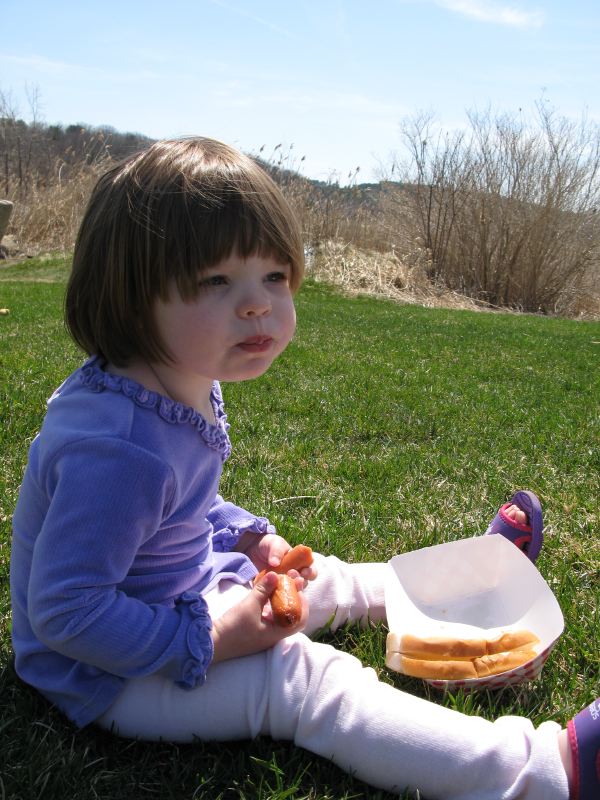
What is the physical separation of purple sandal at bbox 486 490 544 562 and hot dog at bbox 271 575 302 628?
2.74ft

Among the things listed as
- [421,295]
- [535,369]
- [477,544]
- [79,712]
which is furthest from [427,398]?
[421,295]

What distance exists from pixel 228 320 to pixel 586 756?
39.3 inches

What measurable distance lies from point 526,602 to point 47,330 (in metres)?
4.99

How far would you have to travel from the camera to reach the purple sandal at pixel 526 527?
202 cm

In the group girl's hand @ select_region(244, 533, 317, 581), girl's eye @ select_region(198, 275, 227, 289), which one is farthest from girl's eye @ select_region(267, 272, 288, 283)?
girl's hand @ select_region(244, 533, 317, 581)

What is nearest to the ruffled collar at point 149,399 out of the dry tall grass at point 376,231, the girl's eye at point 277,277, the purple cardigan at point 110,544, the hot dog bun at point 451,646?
the purple cardigan at point 110,544

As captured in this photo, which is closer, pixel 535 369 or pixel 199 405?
pixel 199 405

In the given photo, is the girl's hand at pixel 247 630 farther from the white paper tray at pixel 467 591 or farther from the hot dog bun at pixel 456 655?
the white paper tray at pixel 467 591

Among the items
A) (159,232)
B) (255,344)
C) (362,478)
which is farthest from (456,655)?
(362,478)

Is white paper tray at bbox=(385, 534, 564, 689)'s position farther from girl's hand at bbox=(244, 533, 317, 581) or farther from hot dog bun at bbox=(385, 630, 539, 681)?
girl's hand at bbox=(244, 533, 317, 581)

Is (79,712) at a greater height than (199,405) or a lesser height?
lesser

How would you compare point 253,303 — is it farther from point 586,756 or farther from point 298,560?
point 586,756

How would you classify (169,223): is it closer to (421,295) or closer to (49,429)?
(49,429)

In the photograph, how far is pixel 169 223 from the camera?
133 cm
